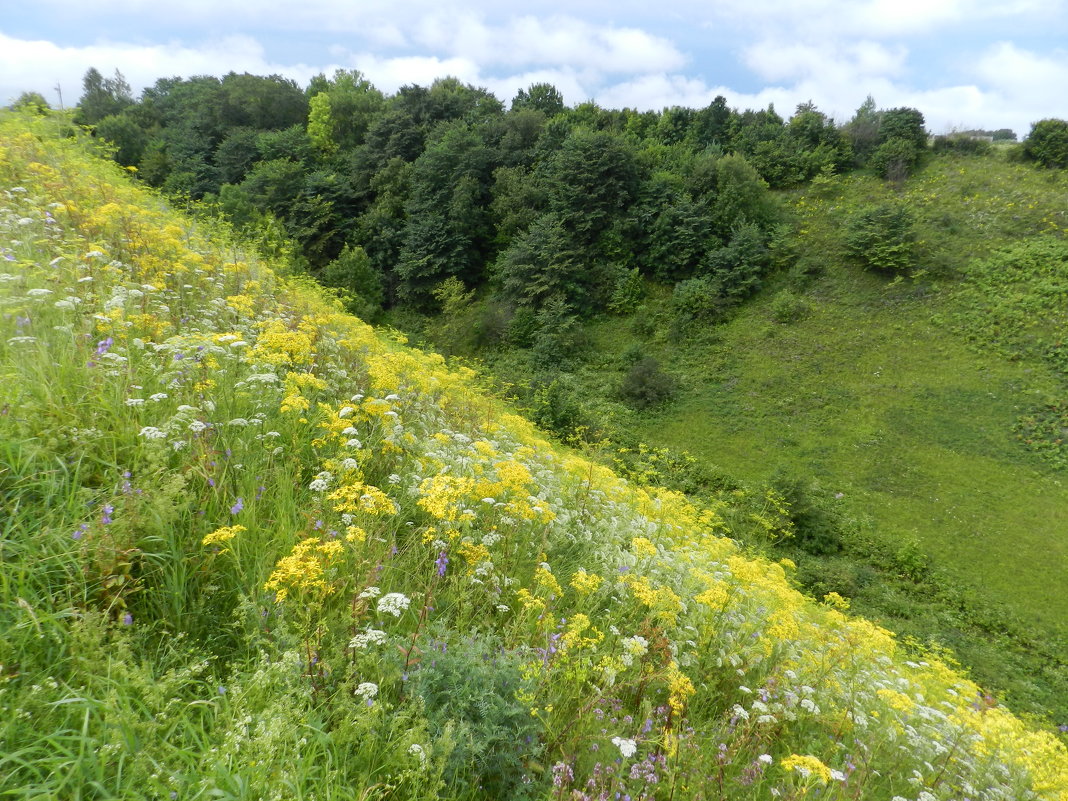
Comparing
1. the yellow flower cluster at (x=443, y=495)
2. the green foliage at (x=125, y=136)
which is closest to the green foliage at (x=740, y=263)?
the yellow flower cluster at (x=443, y=495)

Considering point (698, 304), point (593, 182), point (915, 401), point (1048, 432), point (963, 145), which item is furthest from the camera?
point (963, 145)

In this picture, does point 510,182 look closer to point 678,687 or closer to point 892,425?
point 892,425

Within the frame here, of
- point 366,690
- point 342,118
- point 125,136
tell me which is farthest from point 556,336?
point 125,136

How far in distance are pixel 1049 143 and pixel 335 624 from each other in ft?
119

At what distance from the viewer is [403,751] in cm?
158

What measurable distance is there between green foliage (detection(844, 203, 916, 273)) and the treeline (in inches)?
158

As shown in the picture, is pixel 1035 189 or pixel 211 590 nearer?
pixel 211 590

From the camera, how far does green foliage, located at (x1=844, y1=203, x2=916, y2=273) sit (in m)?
21.4

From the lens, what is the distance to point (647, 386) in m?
18.9

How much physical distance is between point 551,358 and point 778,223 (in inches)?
516

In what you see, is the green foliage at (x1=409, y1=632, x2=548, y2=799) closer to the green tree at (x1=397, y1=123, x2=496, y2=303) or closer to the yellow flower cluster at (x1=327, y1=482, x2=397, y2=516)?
the yellow flower cluster at (x1=327, y1=482, x2=397, y2=516)

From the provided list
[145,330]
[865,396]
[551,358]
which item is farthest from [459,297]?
[145,330]

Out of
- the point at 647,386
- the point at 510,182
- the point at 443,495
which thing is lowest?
the point at 647,386

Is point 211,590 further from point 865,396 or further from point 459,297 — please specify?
point 459,297
